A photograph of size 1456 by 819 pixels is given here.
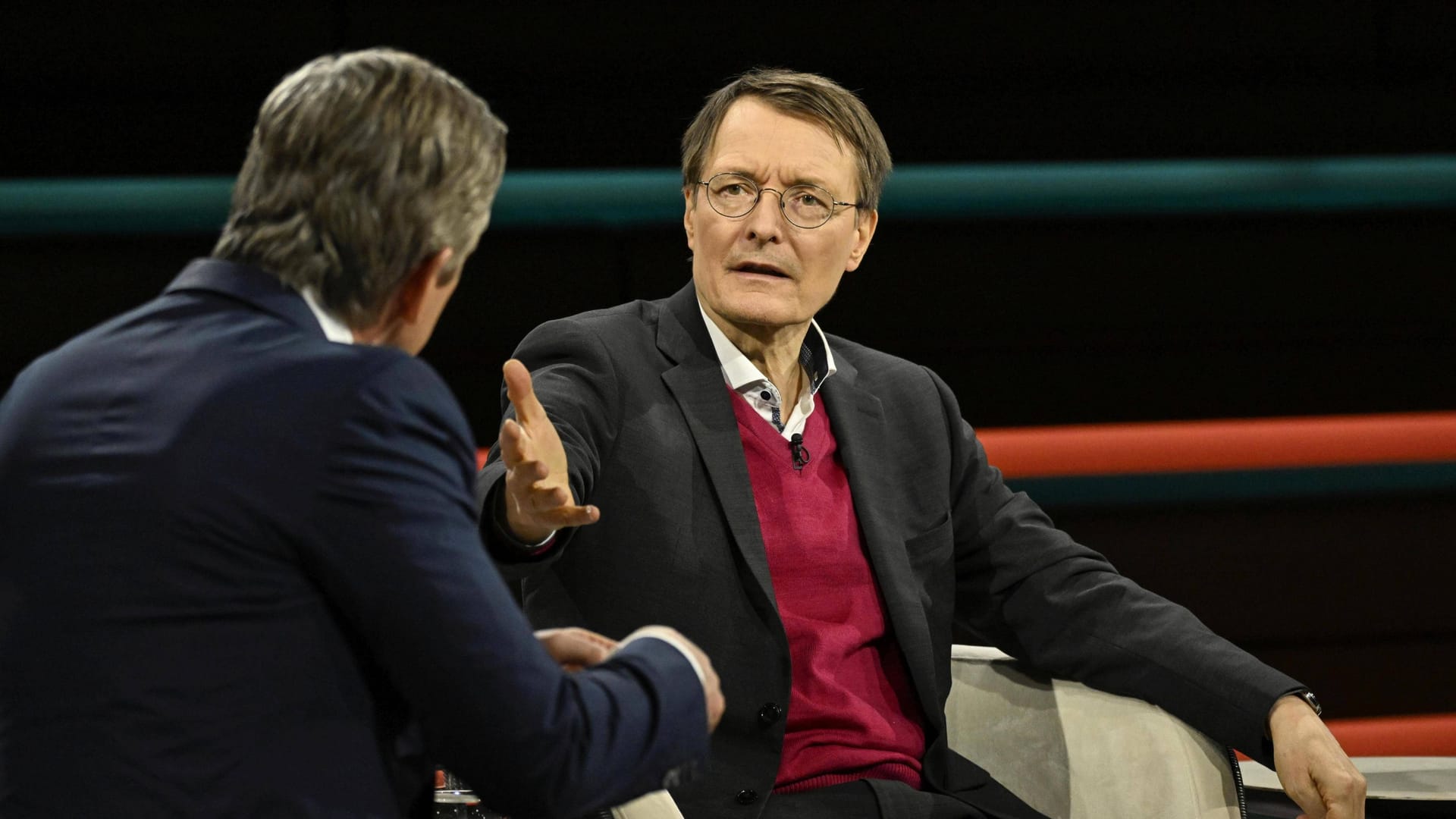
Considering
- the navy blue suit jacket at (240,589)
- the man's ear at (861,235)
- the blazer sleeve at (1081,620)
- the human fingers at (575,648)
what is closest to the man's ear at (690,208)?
the man's ear at (861,235)

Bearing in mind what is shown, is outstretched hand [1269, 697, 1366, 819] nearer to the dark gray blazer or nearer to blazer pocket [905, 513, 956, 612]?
the dark gray blazer

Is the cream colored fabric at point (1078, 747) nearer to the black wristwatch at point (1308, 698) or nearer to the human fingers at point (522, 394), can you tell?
the black wristwatch at point (1308, 698)

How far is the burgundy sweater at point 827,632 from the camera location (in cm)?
149

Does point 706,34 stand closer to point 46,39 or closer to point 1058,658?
point 46,39

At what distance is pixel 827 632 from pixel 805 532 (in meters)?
0.11

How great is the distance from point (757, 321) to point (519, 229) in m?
1.33

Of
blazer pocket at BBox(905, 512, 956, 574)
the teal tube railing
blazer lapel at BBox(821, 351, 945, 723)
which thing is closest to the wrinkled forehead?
blazer lapel at BBox(821, 351, 945, 723)

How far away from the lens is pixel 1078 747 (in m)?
1.58

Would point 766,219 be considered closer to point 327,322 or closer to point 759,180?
point 759,180

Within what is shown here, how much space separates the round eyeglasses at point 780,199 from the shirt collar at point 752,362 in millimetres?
125

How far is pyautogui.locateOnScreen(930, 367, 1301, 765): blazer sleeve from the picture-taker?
4.84 feet

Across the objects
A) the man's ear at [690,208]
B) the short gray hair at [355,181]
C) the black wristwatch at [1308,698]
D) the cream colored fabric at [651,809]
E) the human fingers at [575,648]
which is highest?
the short gray hair at [355,181]

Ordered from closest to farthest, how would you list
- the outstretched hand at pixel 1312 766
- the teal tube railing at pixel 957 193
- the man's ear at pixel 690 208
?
the outstretched hand at pixel 1312 766 < the man's ear at pixel 690 208 < the teal tube railing at pixel 957 193

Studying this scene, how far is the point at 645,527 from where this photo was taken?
146cm
